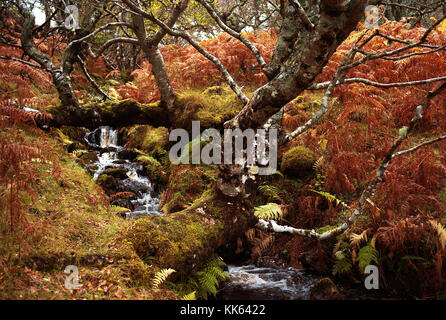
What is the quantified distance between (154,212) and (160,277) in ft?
9.57

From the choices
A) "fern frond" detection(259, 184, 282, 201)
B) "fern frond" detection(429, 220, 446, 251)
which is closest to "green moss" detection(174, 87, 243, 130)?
"fern frond" detection(259, 184, 282, 201)

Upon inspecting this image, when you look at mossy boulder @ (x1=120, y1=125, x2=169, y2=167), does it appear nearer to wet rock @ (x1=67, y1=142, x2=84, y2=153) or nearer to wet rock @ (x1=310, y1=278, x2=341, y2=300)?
wet rock @ (x1=67, y1=142, x2=84, y2=153)

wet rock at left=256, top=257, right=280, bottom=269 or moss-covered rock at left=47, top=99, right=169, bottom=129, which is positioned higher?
moss-covered rock at left=47, top=99, right=169, bottom=129

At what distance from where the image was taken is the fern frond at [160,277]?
9.22 feet

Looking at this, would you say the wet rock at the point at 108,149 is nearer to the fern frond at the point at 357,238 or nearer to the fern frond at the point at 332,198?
the fern frond at the point at 332,198

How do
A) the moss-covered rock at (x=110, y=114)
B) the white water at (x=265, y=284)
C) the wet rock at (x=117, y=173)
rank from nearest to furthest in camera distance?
the white water at (x=265, y=284) → the moss-covered rock at (x=110, y=114) → the wet rock at (x=117, y=173)

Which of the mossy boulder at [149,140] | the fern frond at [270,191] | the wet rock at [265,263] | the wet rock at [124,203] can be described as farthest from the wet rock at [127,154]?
the wet rock at [265,263]

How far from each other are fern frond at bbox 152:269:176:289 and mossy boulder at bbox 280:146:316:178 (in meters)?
3.30

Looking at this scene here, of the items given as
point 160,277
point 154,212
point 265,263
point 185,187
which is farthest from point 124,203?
point 160,277

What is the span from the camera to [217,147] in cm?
593

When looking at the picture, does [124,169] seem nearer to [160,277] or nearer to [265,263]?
[265,263]

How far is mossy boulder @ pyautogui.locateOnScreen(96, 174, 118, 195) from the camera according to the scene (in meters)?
6.19

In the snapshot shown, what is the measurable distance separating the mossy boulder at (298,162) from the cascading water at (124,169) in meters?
2.78
